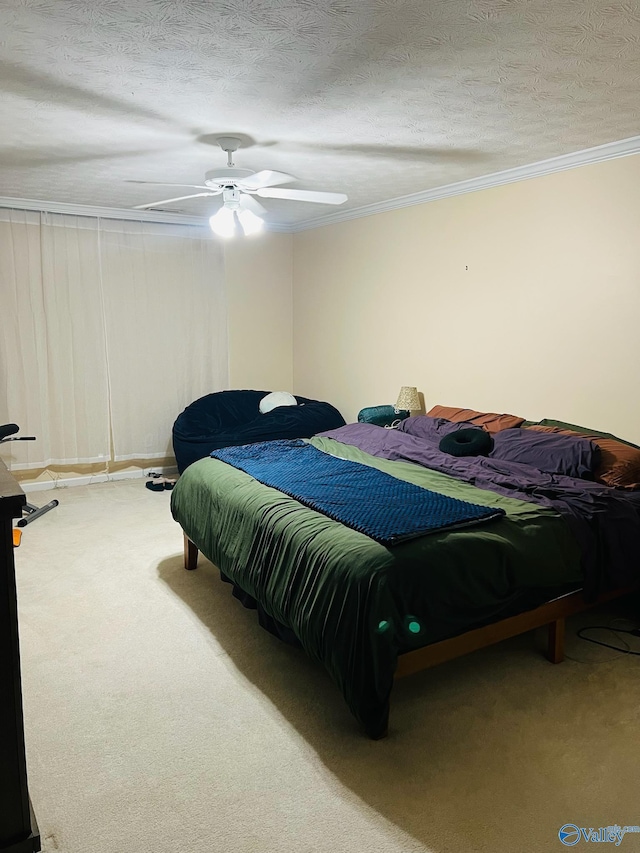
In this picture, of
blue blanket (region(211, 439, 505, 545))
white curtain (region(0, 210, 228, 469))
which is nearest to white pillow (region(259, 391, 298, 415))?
white curtain (region(0, 210, 228, 469))

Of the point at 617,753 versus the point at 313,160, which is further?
the point at 313,160

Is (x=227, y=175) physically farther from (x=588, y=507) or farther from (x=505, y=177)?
(x=588, y=507)

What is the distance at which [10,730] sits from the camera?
151 cm

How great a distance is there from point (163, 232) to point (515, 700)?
16.2 feet

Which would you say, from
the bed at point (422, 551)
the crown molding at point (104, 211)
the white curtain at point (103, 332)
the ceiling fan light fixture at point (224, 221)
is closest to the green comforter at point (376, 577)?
the bed at point (422, 551)

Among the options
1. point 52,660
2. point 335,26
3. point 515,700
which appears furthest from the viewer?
point 52,660

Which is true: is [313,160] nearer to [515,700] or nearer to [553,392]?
[553,392]

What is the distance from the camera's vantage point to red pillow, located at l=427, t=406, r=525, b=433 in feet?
13.7

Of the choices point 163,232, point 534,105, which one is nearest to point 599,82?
point 534,105

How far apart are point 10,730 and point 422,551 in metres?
1.45

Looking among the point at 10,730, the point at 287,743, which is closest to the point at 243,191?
the point at 287,743

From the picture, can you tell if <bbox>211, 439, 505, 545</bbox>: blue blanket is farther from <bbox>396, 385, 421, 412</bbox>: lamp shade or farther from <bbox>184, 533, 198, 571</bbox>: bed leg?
<bbox>396, 385, 421, 412</bbox>: lamp shade

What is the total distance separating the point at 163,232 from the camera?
5875mm

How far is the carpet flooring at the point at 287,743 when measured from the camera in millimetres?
1929
